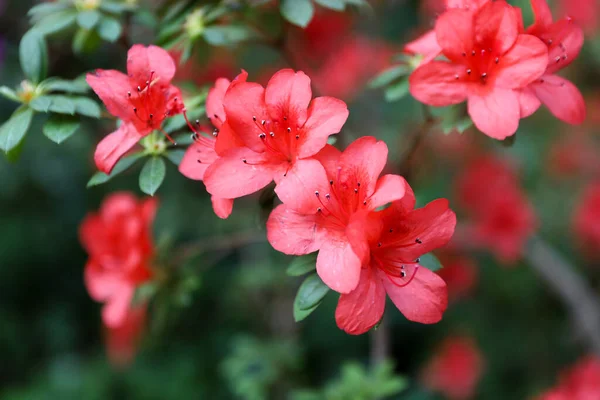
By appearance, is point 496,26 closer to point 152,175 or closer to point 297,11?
point 297,11

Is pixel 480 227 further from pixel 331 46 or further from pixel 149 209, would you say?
pixel 149 209

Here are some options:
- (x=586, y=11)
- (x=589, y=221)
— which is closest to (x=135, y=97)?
(x=589, y=221)

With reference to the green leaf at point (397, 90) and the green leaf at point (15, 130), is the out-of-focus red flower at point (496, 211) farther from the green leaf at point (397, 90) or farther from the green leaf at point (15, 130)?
the green leaf at point (15, 130)

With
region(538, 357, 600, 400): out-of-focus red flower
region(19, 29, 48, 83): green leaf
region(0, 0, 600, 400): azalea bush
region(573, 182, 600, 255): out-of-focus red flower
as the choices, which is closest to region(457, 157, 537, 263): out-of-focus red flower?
region(0, 0, 600, 400): azalea bush

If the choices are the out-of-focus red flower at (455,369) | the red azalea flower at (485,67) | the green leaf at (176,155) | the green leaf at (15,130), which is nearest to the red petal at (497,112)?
the red azalea flower at (485,67)

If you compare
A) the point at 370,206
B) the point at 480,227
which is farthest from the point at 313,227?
the point at 480,227

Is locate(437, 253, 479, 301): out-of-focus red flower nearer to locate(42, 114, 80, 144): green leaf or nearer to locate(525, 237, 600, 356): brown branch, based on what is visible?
locate(525, 237, 600, 356): brown branch
